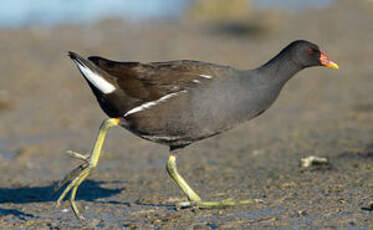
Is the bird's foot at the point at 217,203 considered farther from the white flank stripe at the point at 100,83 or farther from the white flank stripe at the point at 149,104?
the white flank stripe at the point at 100,83

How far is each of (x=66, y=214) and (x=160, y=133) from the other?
1143mm

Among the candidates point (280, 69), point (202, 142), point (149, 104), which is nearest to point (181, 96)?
point (149, 104)

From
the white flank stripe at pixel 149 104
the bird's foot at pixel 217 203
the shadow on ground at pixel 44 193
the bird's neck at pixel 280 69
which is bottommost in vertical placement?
the shadow on ground at pixel 44 193

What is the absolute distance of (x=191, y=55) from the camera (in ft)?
41.7

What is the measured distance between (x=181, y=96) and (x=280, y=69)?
2.90 ft

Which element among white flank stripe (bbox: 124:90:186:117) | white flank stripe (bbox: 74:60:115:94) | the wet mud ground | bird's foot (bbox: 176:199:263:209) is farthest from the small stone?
white flank stripe (bbox: 74:60:115:94)

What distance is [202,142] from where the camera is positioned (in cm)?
826

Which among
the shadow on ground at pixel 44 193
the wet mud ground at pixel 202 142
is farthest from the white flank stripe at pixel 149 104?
the shadow on ground at pixel 44 193

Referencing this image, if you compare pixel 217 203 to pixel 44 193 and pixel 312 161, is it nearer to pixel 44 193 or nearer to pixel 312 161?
pixel 312 161

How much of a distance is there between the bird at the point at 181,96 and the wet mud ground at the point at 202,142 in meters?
0.50

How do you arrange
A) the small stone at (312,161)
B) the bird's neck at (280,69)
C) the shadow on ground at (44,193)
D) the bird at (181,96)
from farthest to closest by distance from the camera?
the small stone at (312,161) → the shadow on ground at (44,193) → the bird's neck at (280,69) → the bird at (181,96)

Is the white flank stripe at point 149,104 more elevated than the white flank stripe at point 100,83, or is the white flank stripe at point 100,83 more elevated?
the white flank stripe at point 100,83

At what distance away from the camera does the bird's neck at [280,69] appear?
508 cm

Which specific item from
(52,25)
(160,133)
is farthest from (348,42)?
(160,133)
